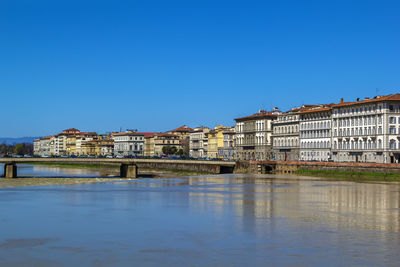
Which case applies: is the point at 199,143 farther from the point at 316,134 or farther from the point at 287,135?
the point at 316,134

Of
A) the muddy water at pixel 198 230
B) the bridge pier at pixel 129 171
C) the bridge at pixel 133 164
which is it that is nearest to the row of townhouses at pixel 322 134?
the bridge at pixel 133 164

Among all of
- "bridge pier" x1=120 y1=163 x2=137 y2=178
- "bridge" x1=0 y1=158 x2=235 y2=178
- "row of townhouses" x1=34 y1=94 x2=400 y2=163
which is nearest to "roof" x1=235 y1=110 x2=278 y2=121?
"row of townhouses" x1=34 y1=94 x2=400 y2=163

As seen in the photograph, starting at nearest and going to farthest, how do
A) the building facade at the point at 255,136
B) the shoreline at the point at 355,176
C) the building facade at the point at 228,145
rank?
the shoreline at the point at 355,176 → the building facade at the point at 255,136 → the building facade at the point at 228,145

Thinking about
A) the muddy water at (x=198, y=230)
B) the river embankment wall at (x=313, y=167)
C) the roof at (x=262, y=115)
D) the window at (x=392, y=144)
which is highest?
the roof at (x=262, y=115)

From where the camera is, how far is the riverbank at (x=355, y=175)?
2992 inches

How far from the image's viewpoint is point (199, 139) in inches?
7244

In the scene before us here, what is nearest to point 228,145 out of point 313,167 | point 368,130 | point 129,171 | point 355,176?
point 313,167

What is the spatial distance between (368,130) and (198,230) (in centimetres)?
6850

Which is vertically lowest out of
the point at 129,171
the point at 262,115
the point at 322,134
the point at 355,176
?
the point at 355,176

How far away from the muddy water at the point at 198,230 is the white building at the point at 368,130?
4154 centimetres

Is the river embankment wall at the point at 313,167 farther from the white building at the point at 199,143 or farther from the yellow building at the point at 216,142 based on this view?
the white building at the point at 199,143

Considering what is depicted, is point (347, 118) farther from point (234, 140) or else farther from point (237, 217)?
point (237, 217)

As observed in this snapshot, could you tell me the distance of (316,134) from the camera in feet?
372

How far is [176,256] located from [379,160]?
2789 inches
